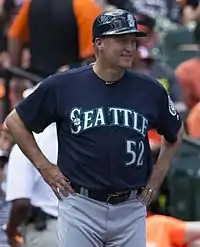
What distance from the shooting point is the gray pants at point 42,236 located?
602 cm

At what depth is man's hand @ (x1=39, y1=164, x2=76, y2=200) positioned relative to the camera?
4.89 meters

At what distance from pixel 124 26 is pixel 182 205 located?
2526 mm

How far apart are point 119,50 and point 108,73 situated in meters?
0.12

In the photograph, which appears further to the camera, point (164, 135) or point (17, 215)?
point (17, 215)

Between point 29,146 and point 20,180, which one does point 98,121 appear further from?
point 20,180

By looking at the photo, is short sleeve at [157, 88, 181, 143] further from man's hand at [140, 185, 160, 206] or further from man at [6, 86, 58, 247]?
man at [6, 86, 58, 247]

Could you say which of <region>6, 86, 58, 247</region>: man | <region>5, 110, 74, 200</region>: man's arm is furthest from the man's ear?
<region>6, 86, 58, 247</region>: man

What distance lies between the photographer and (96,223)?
4.88 metres

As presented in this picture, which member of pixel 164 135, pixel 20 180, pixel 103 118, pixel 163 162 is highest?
pixel 103 118

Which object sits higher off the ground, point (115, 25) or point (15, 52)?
point (115, 25)

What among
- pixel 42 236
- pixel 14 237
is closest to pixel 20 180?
pixel 42 236

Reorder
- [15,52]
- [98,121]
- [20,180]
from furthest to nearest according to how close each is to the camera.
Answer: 1. [15,52]
2. [20,180]
3. [98,121]

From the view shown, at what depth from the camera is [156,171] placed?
5.13 m

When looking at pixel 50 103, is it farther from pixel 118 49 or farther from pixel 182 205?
pixel 182 205
